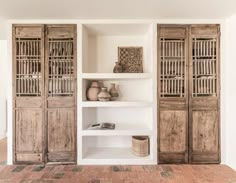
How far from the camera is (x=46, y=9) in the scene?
113 inches

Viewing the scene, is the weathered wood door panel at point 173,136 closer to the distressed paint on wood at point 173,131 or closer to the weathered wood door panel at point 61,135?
the distressed paint on wood at point 173,131

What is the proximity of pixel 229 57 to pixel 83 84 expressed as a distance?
8.23ft

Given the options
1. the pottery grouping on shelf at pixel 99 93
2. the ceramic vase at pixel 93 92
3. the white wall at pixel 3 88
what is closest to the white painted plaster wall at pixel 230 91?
the pottery grouping on shelf at pixel 99 93

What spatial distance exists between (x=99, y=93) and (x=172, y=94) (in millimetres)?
1280

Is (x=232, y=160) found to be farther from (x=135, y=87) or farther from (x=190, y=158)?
(x=135, y=87)

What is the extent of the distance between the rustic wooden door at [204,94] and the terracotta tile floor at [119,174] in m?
0.28

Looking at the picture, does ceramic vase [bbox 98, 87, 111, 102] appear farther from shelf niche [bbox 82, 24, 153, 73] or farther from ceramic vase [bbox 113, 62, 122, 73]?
shelf niche [bbox 82, 24, 153, 73]

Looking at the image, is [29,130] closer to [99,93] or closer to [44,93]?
[44,93]

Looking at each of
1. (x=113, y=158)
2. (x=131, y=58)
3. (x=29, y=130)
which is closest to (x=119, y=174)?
(x=113, y=158)

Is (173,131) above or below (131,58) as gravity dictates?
below

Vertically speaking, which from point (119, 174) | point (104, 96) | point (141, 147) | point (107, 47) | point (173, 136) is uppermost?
point (107, 47)

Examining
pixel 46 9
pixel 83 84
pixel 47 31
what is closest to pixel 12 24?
pixel 47 31

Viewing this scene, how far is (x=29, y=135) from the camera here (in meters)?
3.30

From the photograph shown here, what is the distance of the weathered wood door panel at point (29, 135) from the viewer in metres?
3.29
